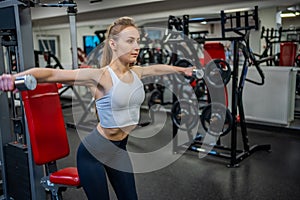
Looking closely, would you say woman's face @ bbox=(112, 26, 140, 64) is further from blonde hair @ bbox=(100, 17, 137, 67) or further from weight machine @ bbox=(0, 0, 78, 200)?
weight machine @ bbox=(0, 0, 78, 200)

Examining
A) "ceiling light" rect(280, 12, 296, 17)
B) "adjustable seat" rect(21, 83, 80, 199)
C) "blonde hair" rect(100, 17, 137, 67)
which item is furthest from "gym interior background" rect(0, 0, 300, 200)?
"blonde hair" rect(100, 17, 137, 67)

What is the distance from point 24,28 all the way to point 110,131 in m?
0.99

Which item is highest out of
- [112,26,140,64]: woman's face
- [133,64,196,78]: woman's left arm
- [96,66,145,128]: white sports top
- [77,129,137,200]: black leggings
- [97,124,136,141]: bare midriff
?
[112,26,140,64]: woman's face

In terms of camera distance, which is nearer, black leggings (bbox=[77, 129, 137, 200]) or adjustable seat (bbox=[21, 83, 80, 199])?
black leggings (bbox=[77, 129, 137, 200])

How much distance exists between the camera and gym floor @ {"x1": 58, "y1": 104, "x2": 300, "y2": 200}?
103 inches

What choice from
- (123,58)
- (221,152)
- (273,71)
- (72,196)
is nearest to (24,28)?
(123,58)

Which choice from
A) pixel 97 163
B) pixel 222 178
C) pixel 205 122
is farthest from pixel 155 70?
pixel 205 122

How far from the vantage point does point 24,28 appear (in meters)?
1.87

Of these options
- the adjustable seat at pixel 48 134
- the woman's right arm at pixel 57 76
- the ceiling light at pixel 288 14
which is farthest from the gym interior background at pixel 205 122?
the woman's right arm at pixel 57 76

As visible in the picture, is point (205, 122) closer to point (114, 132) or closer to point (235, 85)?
point (235, 85)

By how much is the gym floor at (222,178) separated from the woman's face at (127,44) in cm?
160

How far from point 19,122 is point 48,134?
440mm

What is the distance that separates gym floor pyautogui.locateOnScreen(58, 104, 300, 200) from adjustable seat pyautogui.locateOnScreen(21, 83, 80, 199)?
90 centimetres

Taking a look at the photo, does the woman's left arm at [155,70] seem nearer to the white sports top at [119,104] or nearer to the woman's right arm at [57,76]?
the white sports top at [119,104]
